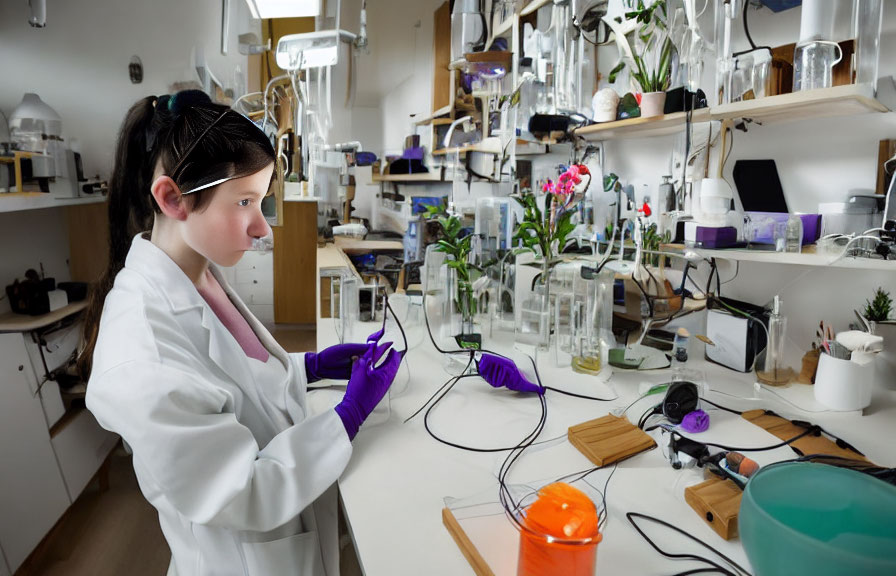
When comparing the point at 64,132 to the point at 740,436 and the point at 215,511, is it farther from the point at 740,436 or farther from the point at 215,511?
the point at 740,436

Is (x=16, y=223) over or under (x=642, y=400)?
over

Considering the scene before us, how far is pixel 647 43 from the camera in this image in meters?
1.62

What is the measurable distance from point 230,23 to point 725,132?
215 centimetres

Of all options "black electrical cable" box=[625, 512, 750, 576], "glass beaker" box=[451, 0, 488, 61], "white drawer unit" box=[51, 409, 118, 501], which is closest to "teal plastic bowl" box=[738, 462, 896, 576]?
"black electrical cable" box=[625, 512, 750, 576]

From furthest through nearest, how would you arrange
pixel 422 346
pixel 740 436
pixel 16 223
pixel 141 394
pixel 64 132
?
1. pixel 64 132
2. pixel 16 223
3. pixel 422 346
4. pixel 740 436
5. pixel 141 394

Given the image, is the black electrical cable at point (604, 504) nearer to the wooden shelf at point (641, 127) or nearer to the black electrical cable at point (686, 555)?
the black electrical cable at point (686, 555)

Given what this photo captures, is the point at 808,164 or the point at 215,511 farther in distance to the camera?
the point at 808,164

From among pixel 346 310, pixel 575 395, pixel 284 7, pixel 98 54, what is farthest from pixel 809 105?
pixel 98 54

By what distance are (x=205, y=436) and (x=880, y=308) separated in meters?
1.43

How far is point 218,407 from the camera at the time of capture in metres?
0.80

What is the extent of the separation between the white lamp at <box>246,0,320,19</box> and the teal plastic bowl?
2160 millimetres

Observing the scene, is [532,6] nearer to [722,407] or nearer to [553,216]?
[553,216]

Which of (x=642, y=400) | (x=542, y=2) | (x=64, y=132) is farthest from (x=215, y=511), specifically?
(x=64, y=132)

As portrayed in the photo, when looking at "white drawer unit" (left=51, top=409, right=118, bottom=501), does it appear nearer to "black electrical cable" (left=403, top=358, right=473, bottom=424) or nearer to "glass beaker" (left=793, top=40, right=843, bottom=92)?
"black electrical cable" (left=403, top=358, right=473, bottom=424)
